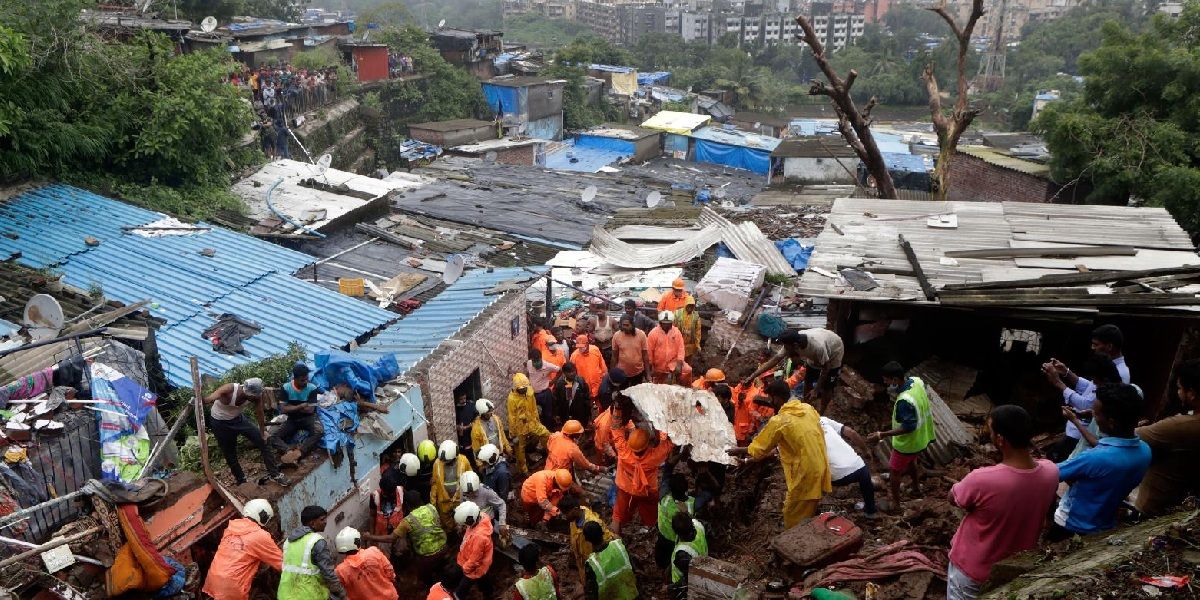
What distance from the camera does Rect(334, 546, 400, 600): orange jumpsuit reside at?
20.5 feet

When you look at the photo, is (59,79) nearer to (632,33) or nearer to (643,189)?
(643,189)

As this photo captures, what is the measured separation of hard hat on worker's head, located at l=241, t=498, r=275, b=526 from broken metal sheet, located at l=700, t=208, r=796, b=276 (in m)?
9.63

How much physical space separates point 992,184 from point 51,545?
25.8 m

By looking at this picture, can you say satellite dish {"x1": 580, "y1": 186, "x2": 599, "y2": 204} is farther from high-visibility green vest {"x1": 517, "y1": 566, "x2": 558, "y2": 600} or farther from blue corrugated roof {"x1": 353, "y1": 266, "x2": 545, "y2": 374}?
high-visibility green vest {"x1": 517, "y1": 566, "x2": 558, "y2": 600}

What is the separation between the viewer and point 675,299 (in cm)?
1226

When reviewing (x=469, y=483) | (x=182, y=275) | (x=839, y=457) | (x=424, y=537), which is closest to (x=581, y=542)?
(x=469, y=483)

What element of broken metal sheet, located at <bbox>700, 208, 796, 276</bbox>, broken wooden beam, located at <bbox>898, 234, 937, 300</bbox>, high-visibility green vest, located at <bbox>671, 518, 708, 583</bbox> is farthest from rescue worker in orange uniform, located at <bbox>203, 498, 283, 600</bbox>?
broken metal sheet, located at <bbox>700, 208, 796, 276</bbox>

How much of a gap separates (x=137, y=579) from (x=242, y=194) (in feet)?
41.5

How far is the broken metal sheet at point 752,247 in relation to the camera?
14320 mm

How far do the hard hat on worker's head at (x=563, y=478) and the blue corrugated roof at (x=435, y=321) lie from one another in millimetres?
2277

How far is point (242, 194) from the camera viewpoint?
672 inches

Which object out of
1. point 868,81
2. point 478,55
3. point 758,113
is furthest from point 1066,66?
point 478,55

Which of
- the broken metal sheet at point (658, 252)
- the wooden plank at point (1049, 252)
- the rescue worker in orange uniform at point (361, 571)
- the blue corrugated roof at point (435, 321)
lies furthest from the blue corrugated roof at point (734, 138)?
the rescue worker in orange uniform at point (361, 571)

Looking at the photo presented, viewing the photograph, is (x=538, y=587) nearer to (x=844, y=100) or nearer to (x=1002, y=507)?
(x=1002, y=507)
